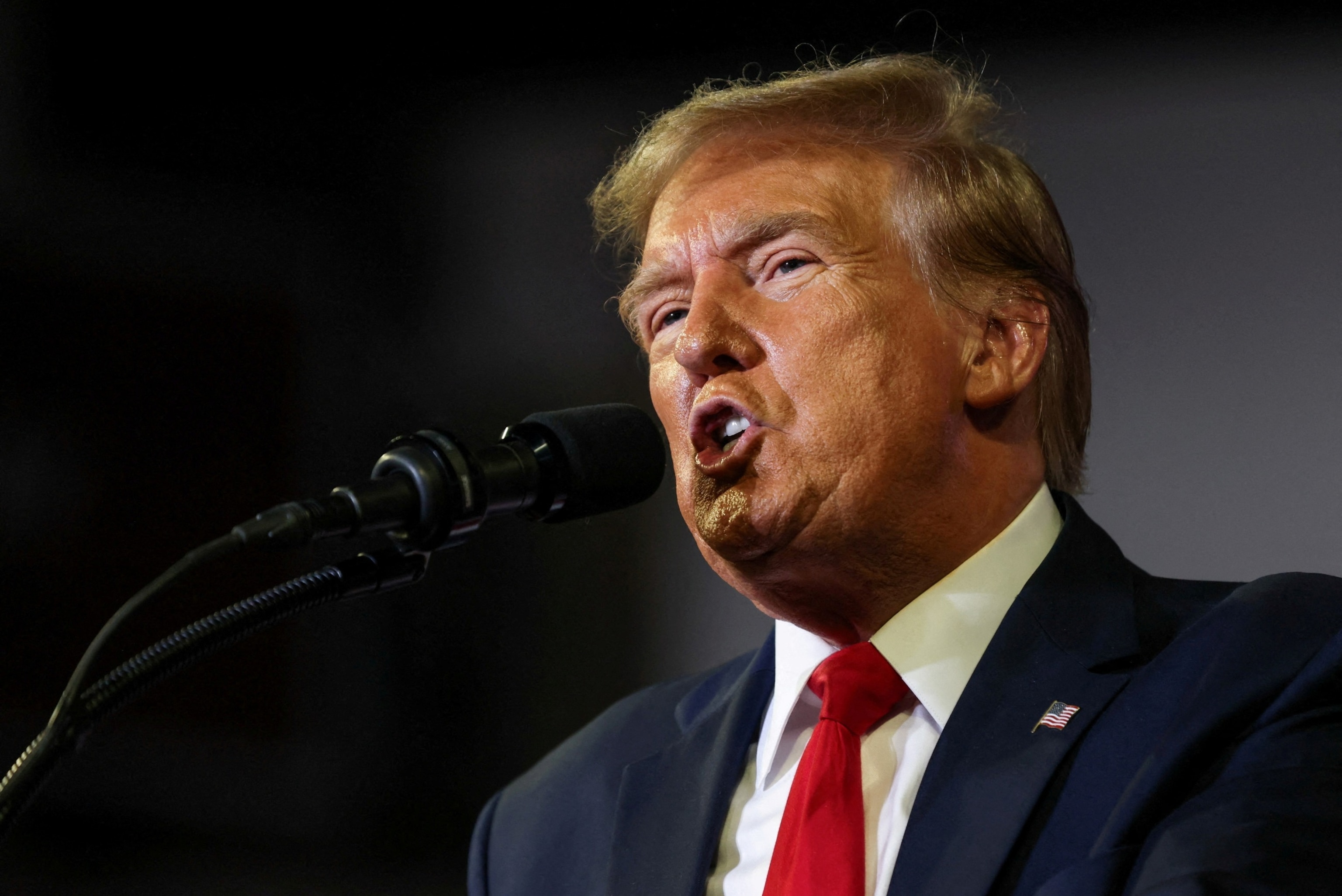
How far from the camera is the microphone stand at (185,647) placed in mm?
916

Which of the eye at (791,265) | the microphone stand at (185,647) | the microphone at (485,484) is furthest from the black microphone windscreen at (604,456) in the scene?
the eye at (791,265)

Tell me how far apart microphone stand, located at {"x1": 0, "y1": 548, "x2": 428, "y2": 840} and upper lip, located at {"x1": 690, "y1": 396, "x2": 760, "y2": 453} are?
538mm

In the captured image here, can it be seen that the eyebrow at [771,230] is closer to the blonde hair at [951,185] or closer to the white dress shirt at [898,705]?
the blonde hair at [951,185]

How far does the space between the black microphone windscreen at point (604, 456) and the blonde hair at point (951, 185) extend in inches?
21.1

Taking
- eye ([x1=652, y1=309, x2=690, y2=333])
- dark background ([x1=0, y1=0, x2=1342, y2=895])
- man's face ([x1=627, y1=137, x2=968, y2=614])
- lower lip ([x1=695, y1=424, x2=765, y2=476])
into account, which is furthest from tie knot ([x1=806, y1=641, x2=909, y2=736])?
dark background ([x1=0, y1=0, x2=1342, y2=895])

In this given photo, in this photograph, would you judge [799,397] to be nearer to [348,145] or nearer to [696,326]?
[696,326]

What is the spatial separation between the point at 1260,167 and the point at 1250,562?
2.13ft

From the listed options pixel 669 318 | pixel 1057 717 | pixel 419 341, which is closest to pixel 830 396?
pixel 669 318

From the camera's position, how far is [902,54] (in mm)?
1906

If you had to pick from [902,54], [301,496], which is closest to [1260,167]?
[902,54]

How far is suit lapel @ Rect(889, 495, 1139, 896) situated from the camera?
1.27 metres

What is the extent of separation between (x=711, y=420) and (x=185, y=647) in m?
Answer: 0.75

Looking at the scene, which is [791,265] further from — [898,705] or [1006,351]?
[898,705]

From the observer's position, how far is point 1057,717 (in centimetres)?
136
